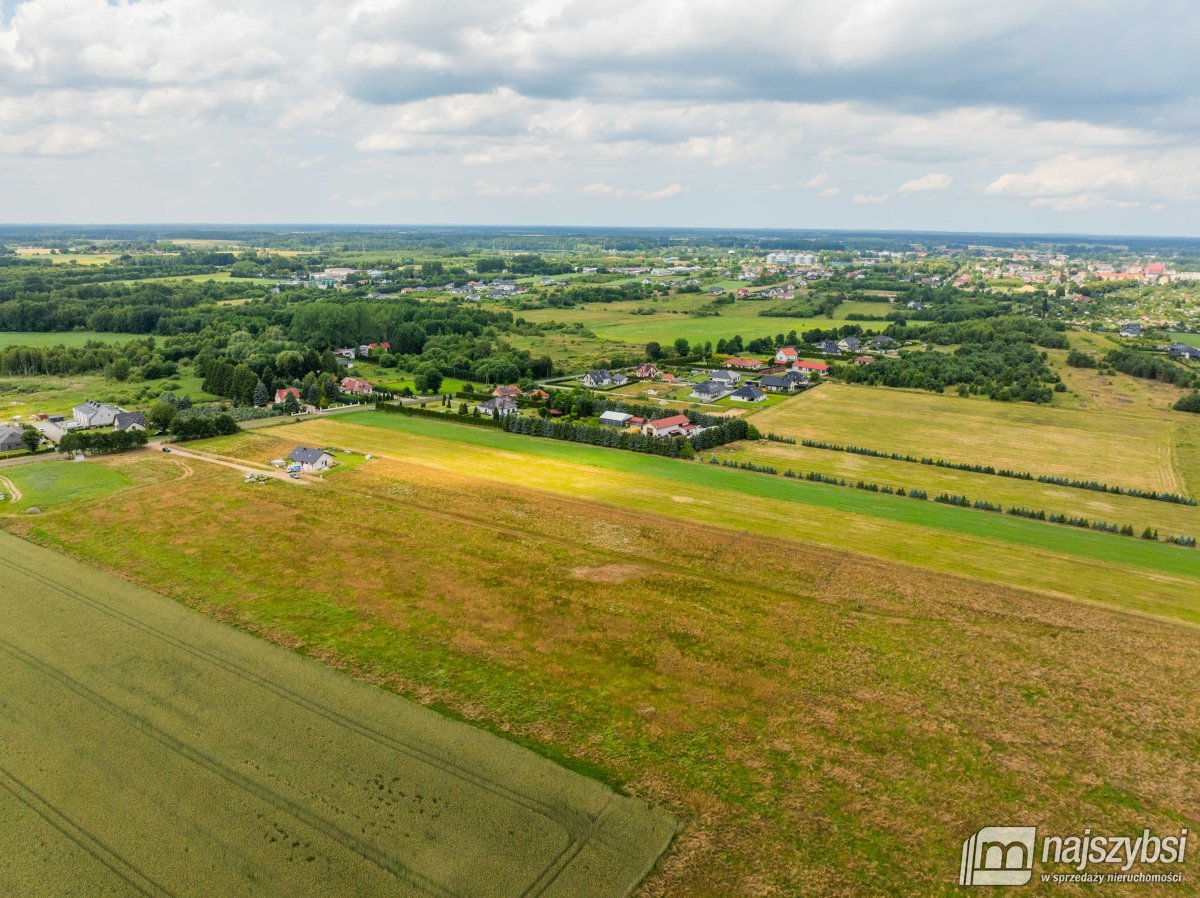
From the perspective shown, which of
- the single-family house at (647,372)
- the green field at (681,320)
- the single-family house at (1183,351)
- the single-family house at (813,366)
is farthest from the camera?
the green field at (681,320)

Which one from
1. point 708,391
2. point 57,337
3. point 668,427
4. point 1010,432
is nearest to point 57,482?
point 668,427

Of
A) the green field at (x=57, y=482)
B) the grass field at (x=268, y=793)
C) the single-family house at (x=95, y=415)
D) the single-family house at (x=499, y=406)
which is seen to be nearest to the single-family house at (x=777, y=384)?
the single-family house at (x=499, y=406)

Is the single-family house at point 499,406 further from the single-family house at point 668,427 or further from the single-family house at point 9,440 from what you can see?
the single-family house at point 9,440

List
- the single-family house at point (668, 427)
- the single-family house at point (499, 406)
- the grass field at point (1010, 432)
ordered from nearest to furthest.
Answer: the grass field at point (1010, 432), the single-family house at point (668, 427), the single-family house at point (499, 406)

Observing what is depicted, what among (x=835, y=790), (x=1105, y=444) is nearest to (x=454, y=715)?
(x=835, y=790)

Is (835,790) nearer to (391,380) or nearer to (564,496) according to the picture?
(564,496)
